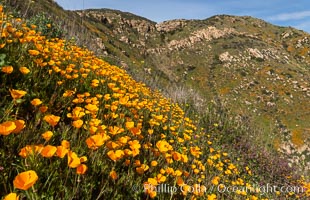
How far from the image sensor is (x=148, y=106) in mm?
4973

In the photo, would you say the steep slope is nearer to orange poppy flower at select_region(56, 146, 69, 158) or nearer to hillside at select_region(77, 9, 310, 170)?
hillside at select_region(77, 9, 310, 170)

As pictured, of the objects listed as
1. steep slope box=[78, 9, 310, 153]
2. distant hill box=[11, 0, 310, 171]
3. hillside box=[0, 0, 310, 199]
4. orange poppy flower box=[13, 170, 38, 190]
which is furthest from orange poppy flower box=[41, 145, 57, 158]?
steep slope box=[78, 9, 310, 153]

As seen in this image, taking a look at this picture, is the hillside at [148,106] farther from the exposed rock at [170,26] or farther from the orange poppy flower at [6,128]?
the exposed rock at [170,26]

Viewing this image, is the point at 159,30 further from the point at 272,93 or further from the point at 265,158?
the point at 265,158

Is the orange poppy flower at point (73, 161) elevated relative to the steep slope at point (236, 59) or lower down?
lower down

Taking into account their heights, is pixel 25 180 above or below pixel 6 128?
below

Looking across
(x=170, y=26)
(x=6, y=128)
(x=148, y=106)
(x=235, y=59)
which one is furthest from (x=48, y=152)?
(x=170, y=26)

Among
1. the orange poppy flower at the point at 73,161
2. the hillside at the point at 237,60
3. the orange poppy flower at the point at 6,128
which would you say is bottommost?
the orange poppy flower at the point at 73,161

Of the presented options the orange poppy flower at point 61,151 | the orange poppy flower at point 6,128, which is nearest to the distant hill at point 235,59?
the orange poppy flower at point 61,151

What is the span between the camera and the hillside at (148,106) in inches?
82.3

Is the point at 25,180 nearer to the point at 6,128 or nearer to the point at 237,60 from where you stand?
the point at 6,128

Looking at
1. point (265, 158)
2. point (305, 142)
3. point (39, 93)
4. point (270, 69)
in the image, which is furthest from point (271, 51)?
point (39, 93)

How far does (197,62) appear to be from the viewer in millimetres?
60219

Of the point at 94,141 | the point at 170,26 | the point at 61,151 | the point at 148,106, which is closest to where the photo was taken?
the point at 61,151
